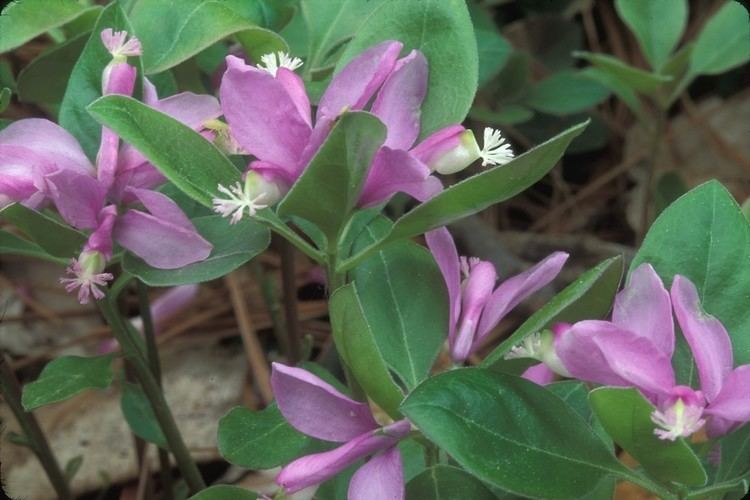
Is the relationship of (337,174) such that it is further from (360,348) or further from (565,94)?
(565,94)

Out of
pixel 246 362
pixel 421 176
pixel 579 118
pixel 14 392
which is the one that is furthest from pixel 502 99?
pixel 421 176

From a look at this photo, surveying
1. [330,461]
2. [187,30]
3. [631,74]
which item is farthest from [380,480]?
[631,74]

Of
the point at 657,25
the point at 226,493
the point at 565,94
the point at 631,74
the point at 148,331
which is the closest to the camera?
the point at 226,493

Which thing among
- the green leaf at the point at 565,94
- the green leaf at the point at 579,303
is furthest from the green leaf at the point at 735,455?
the green leaf at the point at 565,94

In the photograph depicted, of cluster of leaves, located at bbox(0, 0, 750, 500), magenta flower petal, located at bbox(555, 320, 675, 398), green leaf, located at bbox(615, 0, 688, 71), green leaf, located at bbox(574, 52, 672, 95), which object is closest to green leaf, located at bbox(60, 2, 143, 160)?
cluster of leaves, located at bbox(0, 0, 750, 500)

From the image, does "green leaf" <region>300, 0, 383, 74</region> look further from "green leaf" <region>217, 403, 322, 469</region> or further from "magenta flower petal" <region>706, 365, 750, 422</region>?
"magenta flower petal" <region>706, 365, 750, 422</region>

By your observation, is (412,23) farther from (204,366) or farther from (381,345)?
(204,366)

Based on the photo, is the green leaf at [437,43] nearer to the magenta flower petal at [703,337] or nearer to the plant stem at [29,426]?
the magenta flower petal at [703,337]
